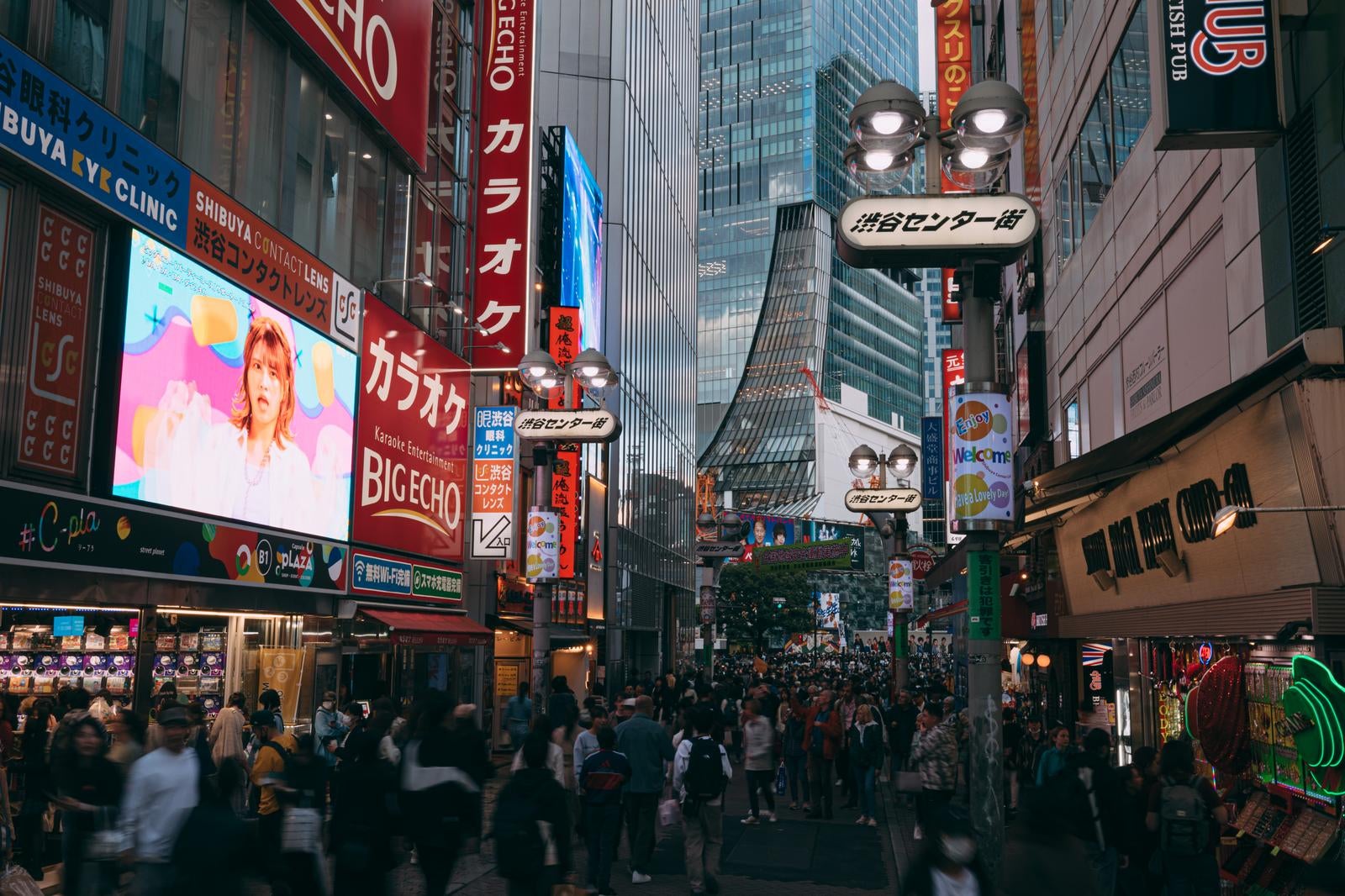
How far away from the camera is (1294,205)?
1029cm

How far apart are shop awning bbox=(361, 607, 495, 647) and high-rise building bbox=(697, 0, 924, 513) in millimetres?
126203

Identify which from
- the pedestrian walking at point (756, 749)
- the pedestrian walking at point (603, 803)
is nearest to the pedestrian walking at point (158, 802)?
the pedestrian walking at point (603, 803)

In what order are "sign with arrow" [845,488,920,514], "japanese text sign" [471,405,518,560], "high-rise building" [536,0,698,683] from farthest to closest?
1. "high-rise building" [536,0,698,683]
2. "sign with arrow" [845,488,920,514]
3. "japanese text sign" [471,405,518,560]

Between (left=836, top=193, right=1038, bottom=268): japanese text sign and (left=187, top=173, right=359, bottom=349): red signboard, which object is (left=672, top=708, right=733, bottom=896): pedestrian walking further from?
(left=187, top=173, right=359, bottom=349): red signboard

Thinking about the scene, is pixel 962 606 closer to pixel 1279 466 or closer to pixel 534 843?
pixel 1279 466

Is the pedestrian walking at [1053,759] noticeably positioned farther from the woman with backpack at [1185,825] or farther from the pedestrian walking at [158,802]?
the pedestrian walking at [158,802]

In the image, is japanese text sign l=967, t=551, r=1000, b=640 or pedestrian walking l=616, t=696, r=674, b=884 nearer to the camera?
japanese text sign l=967, t=551, r=1000, b=640

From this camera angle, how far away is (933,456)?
46.1 metres

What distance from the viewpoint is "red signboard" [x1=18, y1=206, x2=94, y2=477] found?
12039 mm

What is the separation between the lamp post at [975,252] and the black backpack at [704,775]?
3.33 m

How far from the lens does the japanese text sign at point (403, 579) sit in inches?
787

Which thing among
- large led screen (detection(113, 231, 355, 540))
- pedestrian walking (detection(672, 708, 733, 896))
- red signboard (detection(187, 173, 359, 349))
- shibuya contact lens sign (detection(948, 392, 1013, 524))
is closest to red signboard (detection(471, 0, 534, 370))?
red signboard (detection(187, 173, 359, 349))

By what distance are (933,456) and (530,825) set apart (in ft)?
130

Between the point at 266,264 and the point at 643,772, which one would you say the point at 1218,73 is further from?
the point at 266,264
